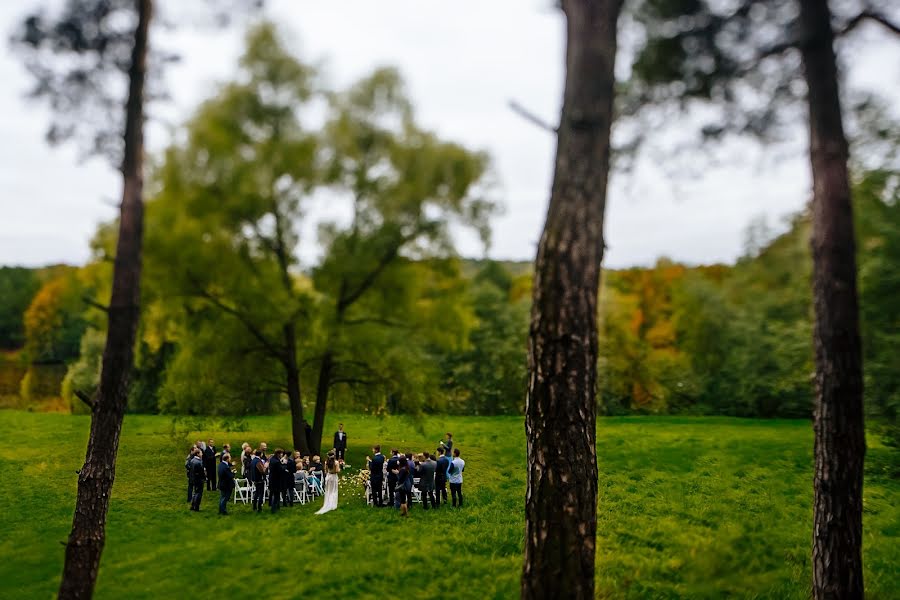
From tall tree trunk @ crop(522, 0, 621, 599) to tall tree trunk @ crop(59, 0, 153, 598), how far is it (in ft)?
19.4

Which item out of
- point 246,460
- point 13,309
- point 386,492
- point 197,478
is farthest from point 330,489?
point 13,309

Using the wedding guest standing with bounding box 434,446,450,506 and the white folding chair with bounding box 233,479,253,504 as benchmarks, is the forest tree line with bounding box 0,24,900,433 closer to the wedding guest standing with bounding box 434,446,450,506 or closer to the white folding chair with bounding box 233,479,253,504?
the white folding chair with bounding box 233,479,253,504

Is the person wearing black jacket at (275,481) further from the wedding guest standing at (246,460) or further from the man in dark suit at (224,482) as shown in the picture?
the wedding guest standing at (246,460)

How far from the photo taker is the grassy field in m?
10.3

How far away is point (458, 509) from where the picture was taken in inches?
617

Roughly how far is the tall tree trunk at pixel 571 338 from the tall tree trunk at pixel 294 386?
17.1 metres

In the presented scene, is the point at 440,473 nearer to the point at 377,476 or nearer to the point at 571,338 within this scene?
the point at 377,476

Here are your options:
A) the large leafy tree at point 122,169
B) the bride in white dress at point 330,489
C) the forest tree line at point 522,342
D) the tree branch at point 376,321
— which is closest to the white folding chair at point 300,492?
the bride in white dress at point 330,489

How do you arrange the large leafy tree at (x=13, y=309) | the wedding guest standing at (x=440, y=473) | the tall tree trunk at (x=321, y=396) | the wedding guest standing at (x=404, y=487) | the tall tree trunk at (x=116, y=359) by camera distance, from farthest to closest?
the large leafy tree at (x=13, y=309) < the tall tree trunk at (x=321, y=396) < the wedding guest standing at (x=440, y=473) < the wedding guest standing at (x=404, y=487) < the tall tree trunk at (x=116, y=359)

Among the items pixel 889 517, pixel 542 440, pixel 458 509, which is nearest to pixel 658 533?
pixel 458 509

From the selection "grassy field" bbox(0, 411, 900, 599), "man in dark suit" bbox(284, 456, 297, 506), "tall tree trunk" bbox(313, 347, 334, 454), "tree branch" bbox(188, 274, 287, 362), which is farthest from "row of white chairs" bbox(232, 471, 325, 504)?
"tree branch" bbox(188, 274, 287, 362)

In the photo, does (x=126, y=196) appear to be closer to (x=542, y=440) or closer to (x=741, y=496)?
(x=542, y=440)

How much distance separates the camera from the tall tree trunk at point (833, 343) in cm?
676

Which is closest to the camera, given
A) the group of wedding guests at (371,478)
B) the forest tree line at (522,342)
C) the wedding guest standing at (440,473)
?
the group of wedding guests at (371,478)
